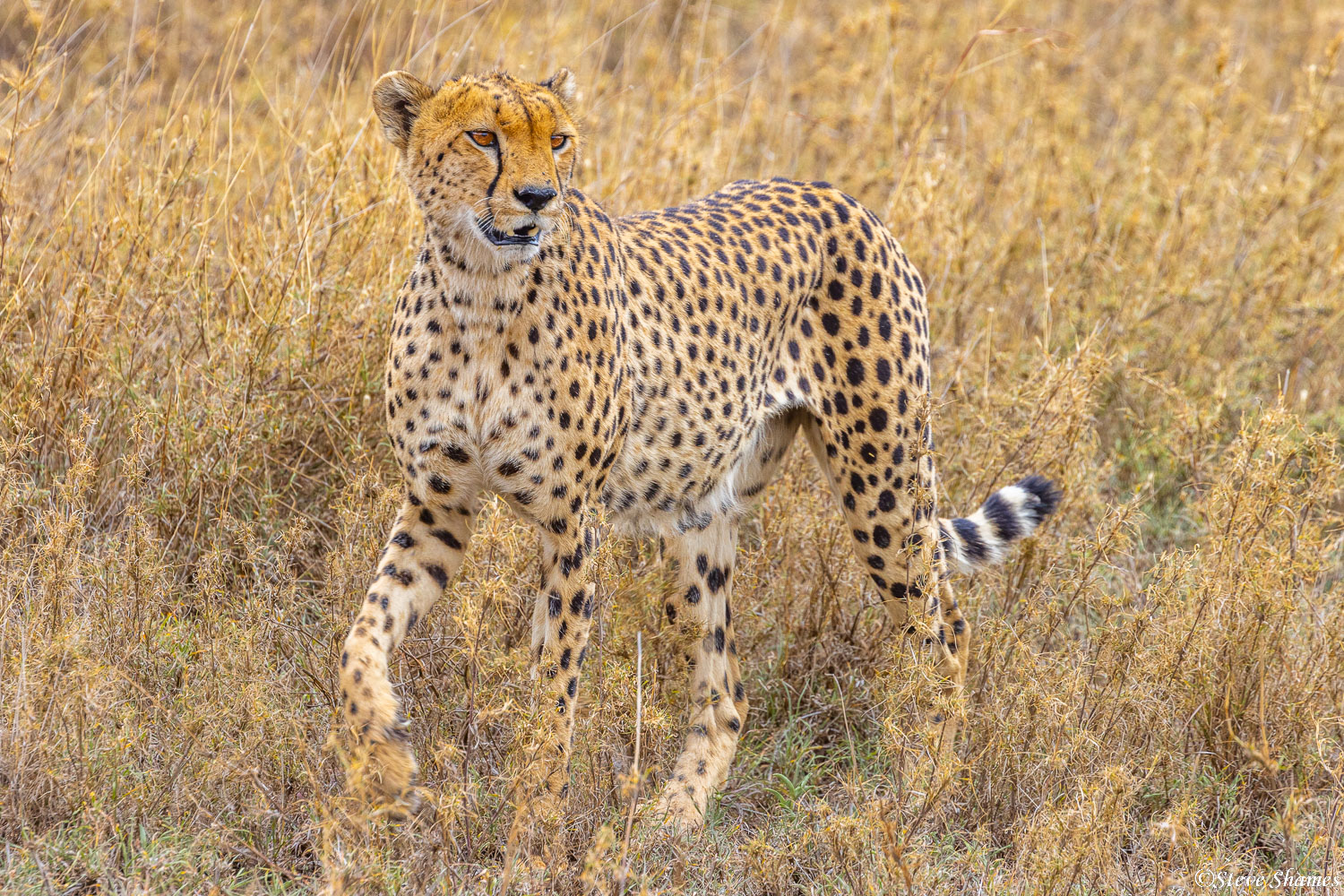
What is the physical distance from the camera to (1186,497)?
13.3 ft

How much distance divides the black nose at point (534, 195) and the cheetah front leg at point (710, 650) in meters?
1.11

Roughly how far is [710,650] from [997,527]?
2.40 feet

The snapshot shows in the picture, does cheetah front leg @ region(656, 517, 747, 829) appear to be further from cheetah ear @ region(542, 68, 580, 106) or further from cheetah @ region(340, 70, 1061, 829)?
cheetah ear @ region(542, 68, 580, 106)

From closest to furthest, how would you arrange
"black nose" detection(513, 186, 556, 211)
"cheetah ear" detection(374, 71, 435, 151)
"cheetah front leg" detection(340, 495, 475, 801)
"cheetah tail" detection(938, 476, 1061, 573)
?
"cheetah front leg" detection(340, 495, 475, 801) < "black nose" detection(513, 186, 556, 211) < "cheetah ear" detection(374, 71, 435, 151) < "cheetah tail" detection(938, 476, 1061, 573)

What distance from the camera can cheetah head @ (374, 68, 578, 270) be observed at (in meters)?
2.52

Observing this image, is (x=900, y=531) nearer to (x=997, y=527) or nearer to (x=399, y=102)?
(x=997, y=527)

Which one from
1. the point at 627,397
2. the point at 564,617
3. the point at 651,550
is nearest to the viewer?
the point at 564,617

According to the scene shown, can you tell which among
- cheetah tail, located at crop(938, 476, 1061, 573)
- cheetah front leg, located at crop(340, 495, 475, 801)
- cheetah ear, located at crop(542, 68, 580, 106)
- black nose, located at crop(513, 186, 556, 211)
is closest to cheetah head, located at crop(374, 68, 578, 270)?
black nose, located at crop(513, 186, 556, 211)

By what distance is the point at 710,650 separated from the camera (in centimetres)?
339

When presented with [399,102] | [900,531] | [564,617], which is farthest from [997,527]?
[399,102]

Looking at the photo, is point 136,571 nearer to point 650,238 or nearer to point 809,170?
point 650,238

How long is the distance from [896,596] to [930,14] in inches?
157

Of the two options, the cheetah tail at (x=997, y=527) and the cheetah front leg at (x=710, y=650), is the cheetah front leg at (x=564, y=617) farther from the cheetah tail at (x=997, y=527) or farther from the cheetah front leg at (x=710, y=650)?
the cheetah tail at (x=997, y=527)

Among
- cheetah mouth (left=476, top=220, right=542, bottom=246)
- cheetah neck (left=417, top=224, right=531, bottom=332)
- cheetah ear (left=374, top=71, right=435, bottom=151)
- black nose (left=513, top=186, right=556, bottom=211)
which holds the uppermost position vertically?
cheetah ear (left=374, top=71, right=435, bottom=151)
